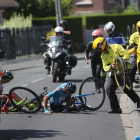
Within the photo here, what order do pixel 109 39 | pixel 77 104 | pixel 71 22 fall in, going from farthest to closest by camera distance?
pixel 71 22
pixel 109 39
pixel 77 104

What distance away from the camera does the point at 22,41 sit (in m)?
30.3

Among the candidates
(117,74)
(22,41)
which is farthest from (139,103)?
(22,41)

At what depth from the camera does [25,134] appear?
26.6ft

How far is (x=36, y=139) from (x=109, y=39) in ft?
18.9

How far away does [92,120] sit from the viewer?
9.28 metres

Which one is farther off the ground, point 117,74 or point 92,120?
point 117,74

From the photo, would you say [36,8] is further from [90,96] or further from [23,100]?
[23,100]

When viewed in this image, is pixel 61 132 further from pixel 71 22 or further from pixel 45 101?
pixel 71 22

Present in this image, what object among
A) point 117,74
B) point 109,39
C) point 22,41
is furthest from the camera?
point 22,41

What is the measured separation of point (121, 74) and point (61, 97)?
1.34 meters

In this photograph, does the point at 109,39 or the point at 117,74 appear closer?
the point at 117,74

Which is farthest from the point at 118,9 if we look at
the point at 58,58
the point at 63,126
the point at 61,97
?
the point at 63,126

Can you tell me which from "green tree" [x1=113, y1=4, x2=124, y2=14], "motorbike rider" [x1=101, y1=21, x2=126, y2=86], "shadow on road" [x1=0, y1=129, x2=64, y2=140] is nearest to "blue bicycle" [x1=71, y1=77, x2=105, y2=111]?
"shadow on road" [x1=0, y1=129, x2=64, y2=140]

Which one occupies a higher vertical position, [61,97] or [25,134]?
[61,97]
